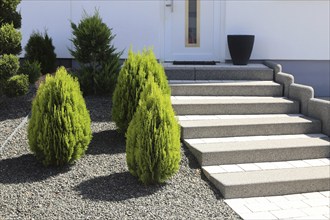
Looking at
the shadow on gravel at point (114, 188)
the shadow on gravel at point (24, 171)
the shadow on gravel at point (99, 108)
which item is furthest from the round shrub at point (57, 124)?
the shadow on gravel at point (99, 108)

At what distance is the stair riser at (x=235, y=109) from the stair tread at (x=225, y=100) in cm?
7

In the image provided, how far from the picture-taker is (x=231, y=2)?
8445 millimetres

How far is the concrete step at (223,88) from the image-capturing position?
7.00 meters

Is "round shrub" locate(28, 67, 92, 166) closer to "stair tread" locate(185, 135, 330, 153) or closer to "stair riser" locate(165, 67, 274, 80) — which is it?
"stair tread" locate(185, 135, 330, 153)

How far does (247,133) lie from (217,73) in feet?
6.04

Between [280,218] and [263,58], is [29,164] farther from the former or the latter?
[263,58]

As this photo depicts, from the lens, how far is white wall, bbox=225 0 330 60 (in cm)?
850

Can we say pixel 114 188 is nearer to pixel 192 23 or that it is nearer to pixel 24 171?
pixel 24 171

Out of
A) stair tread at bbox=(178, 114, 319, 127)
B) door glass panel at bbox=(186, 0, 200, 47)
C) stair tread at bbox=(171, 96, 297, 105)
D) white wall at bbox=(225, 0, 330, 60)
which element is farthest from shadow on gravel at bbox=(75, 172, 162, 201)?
white wall at bbox=(225, 0, 330, 60)

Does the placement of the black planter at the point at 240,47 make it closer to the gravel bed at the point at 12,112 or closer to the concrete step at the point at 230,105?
the concrete step at the point at 230,105

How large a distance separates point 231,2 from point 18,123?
4752 mm

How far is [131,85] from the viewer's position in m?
5.53

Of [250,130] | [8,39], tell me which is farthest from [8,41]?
[250,130]

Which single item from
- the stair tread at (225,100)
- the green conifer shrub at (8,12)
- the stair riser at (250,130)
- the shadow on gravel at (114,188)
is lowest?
the shadow on gravel at (114,188)
